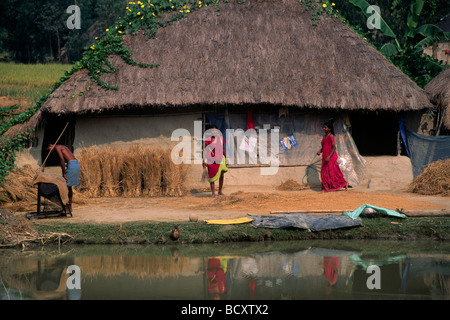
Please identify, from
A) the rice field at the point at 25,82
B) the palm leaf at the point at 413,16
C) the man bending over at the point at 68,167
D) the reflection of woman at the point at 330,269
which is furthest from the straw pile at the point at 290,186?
the rice field at the point at 25,82

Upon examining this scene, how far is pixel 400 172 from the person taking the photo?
13688mm

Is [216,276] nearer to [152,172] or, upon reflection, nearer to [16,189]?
[16,189]

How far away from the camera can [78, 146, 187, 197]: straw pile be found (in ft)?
39.6

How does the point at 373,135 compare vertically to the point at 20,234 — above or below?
above

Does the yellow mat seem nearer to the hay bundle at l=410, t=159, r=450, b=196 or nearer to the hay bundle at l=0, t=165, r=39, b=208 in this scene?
the hay bundle at l=0, t=165, r=39, b=208

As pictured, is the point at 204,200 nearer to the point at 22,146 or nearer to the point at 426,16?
the point at 22,146

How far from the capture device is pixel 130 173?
12.1 m

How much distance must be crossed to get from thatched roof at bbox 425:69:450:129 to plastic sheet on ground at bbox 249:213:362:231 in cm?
638

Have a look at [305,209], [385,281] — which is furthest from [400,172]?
[385,281]

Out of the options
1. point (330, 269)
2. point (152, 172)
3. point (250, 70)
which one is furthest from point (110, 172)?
point (330, 269)

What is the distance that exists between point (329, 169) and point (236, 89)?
266 centimetres

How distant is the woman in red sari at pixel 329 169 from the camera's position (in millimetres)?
12477

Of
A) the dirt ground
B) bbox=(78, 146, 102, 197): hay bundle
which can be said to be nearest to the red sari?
the dirt ground
